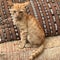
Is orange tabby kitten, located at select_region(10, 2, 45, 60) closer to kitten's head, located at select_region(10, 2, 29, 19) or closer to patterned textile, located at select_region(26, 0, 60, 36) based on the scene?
kitten's head, located at select_region(10, 2, 29, 19)

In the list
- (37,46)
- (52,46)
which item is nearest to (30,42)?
(37,46)

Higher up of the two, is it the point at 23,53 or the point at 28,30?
the point at 28,30

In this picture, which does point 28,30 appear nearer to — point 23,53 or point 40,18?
point 23,53

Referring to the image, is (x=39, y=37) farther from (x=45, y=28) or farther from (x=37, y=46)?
(x=45, y=28)

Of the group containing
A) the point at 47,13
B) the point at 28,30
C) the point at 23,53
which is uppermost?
the point at 47,13

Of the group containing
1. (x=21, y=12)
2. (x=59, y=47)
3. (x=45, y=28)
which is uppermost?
(x=21, y=12)

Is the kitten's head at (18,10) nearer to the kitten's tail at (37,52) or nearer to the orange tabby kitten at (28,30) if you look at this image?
the orange tabby kitten at (28,30)

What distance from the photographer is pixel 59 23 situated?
8.45ft

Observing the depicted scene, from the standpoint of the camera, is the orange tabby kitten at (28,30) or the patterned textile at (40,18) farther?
the patterned textile at (40,18)

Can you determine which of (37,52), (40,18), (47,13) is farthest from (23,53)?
(47,13)

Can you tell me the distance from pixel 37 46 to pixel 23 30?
0.69ft

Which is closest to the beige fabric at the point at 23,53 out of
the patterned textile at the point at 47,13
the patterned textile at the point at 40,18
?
the patterned textile at the point at 40,18

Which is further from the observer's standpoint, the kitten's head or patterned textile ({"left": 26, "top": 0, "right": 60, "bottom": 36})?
patterned textile ({"left": 26, "top": 0, "right": 60, "bottom": 36})

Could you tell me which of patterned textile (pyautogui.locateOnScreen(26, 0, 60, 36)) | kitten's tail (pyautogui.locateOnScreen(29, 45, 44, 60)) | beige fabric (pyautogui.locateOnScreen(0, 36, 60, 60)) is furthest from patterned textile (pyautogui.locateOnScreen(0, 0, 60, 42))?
kitten's tail (pyautogui.locateOnScreen(29, 45, 44, 60))
